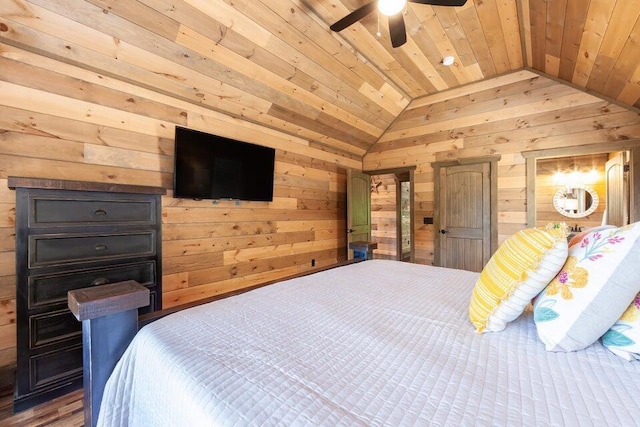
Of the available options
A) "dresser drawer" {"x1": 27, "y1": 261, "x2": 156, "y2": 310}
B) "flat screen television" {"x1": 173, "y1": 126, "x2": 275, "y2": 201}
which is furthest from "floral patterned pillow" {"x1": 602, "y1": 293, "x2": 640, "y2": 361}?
"flat screen television" {"x1": 173, "y1": 126, "x2": 275, "y2": 201}

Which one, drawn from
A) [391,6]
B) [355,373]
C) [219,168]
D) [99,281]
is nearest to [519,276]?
[355,373]

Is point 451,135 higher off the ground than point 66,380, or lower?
higher

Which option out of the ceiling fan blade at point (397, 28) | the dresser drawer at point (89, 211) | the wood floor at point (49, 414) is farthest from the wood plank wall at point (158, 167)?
the ceiling fan blade at point (397, 28)

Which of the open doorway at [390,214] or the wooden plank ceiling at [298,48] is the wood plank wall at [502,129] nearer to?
the wooden plank ceiling at [298,48]

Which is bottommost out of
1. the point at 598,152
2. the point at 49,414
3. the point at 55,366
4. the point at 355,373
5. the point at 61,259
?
the point at 49,414

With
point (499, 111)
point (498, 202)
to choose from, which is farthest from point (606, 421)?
point (499, 111)

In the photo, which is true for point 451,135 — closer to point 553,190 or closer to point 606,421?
point 553,190

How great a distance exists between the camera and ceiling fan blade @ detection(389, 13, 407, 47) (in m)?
2.04

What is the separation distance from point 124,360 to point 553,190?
6.74 m

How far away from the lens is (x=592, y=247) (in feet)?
3.03

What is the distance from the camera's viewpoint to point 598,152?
3268mm

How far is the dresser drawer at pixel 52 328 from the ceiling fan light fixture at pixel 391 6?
2.89 meters

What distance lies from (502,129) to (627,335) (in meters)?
3.69

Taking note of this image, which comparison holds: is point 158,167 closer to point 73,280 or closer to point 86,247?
point 86,247
